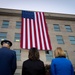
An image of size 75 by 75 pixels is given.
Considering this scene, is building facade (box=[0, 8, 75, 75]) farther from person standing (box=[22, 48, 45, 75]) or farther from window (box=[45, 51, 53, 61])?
person standing (box=[22, 48, 45, 75])

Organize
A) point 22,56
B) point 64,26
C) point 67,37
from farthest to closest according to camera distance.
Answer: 1. point 64,26
2. point 67,37
3. point 22,56

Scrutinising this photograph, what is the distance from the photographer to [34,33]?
53.1ft

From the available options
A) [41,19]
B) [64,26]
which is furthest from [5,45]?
[64,26]

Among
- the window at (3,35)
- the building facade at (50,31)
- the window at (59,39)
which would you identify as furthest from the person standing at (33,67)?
the window at (59,39)

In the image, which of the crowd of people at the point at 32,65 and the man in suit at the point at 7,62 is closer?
the man in suit at the point at 7,62

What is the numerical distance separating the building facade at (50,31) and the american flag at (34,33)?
2666 millimetres

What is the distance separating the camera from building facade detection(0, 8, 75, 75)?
17594 mm

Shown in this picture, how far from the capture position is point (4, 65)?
4.39 m

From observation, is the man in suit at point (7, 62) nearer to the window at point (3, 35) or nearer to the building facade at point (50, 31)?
the building facade at point (50, 31)

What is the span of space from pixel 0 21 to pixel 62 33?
948 centimetres

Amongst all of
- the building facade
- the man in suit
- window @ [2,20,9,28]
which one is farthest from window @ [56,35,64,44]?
the man in suit

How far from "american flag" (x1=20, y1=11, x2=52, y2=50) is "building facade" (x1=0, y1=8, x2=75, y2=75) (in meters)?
2.67

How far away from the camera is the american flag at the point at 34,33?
14.7m

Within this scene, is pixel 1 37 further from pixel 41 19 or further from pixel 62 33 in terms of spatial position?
pixel 62 33
